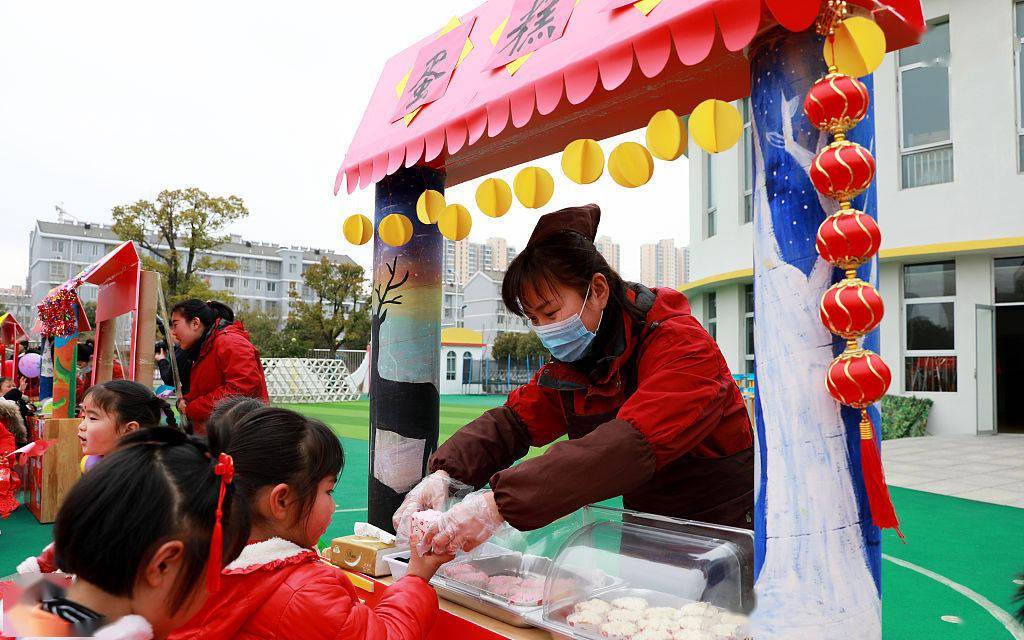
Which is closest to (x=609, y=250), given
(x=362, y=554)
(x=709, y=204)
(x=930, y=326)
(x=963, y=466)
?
(x=362, y=554)

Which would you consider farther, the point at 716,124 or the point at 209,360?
the point at 209,360

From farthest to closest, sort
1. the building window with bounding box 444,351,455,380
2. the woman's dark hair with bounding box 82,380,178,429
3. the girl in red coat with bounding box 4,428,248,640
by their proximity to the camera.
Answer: the building window with bounding box 444,351,455,380 < the woman's dark hair with bounding box 82,380,178,429 < the girl in red coat with bounding box 4,428,248,640

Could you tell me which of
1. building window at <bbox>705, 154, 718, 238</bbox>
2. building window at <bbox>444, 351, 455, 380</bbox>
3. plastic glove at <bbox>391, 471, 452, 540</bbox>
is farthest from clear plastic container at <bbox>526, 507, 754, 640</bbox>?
building window at <bbox>444, 351, 455, 380</bbox>

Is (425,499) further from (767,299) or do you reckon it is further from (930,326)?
(930,326)

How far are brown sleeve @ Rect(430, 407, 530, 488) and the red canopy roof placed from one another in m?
0.91

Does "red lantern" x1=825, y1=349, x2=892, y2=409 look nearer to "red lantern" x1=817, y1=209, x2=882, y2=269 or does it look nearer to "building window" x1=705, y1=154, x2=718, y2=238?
"red lantern" x1=817, y1=209, x2=882, y2=269

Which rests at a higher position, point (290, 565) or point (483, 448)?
point (483, 448)

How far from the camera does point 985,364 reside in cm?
1052

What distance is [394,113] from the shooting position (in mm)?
2766

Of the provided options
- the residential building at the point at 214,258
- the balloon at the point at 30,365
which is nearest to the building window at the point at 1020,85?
the balloon at the point at 30,365

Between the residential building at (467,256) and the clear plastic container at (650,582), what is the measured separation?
4.84ft

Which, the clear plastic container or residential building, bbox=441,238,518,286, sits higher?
residential building, bbox=441,238,518,286

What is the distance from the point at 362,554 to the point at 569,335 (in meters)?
0.97

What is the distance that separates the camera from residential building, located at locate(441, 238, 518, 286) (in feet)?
10.4
